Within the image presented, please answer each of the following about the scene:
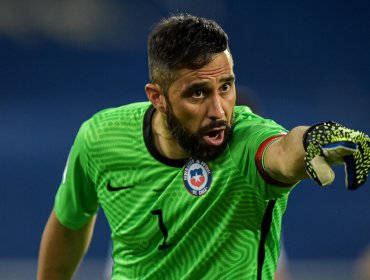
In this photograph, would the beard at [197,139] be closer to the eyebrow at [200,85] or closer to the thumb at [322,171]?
the eyebrow at [200,85]

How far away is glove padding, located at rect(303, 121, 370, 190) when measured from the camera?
9.93ft

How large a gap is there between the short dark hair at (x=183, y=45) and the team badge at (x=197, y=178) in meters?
0.33

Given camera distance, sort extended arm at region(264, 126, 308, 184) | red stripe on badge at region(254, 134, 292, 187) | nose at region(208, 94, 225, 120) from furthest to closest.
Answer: nose at region(208, 94, 225, 120) → red stripe on badge at region(254, 134, 292, 187) → extended arm at region(264, 126, 308, 184)

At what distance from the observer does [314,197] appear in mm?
8969

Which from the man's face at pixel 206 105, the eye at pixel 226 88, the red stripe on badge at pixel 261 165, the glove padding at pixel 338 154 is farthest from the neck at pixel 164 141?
the glove padding at pixel 338 154

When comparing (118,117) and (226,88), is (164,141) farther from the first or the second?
(226,88)

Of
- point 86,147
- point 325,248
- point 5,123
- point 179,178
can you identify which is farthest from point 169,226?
point 5,123

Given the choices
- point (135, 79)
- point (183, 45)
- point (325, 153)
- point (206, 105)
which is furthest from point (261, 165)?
point (135, 79)

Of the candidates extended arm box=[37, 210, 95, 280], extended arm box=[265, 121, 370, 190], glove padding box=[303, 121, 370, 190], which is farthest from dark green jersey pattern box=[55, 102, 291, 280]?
glove padding box=[303, 121, 370, 190]

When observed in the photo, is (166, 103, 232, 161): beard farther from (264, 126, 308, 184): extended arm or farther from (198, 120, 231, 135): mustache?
(264, 126, 308, 184): extended arm

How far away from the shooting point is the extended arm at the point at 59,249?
4.54 m

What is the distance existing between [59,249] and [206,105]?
1.26 meters

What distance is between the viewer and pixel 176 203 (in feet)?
12.9

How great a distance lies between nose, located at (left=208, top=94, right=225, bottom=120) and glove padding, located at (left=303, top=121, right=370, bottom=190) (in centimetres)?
60
